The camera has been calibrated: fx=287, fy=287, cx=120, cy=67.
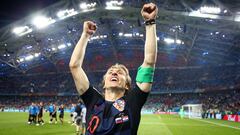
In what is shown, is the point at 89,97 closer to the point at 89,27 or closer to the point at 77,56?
the point at 77,56

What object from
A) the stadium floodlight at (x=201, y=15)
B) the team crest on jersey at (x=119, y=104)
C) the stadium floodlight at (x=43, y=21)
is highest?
the stadium floodlight at (x=43, y=21)

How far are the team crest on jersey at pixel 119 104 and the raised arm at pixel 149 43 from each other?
27cm

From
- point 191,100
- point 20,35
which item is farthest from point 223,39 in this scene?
point 20,35

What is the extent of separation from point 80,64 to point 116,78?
46 cm

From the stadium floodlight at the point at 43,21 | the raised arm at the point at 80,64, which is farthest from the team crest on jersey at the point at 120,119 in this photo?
the stadium floodlight at the point at 43,21

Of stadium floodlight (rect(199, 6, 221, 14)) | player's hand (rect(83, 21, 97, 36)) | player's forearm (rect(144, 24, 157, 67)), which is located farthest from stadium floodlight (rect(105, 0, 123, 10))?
player's forearm (rect(144, 24, 157, 67))

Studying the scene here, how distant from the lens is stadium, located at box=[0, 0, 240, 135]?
34844 millimetres

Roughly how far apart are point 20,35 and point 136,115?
146 ft

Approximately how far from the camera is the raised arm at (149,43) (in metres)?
3.20

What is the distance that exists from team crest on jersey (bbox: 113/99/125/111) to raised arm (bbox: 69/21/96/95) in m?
0.40

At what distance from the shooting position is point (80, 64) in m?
3.43

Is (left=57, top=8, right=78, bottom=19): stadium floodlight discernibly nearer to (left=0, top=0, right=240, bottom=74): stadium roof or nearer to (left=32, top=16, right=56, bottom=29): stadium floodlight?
(left=0, top=0, right=240, bottom=74): stadium roof

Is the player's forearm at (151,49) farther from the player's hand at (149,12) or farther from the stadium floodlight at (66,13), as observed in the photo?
the stadium floodlight at (66,13)

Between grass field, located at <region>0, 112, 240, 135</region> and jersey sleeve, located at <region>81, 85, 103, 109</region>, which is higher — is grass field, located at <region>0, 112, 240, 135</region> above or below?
below
